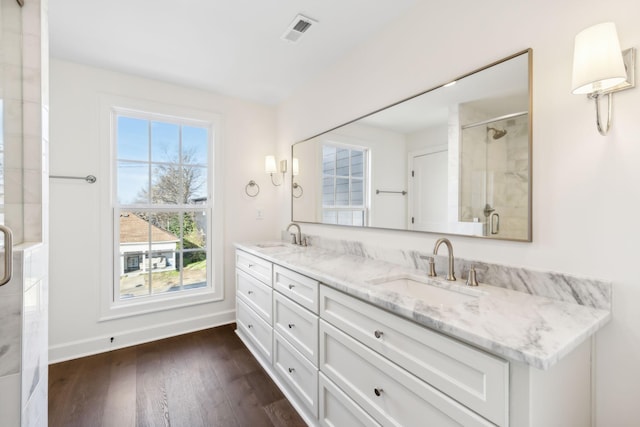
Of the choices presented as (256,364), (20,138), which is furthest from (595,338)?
(20,138)

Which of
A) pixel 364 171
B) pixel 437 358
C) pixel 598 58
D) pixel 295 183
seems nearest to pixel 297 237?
pixel 295 183

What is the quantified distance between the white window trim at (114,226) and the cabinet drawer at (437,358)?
2109mm

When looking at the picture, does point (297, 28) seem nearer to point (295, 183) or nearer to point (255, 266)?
point (295, 183)

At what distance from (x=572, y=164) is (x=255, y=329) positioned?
230cm

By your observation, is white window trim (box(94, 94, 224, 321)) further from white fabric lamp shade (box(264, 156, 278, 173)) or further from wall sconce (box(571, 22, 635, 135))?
wall sconce (box(571, 22, 635, 135))

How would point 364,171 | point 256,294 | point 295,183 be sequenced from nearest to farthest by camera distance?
point 364,171
point 256,294
point 295,183

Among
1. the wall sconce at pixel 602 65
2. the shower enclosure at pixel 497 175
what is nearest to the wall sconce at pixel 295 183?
the shower enclosure at pixel 497 175

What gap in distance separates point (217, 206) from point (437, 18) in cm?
250

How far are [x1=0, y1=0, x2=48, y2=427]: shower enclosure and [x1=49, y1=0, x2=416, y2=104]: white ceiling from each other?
682 millimetres

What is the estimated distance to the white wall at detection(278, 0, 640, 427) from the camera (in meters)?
0.99

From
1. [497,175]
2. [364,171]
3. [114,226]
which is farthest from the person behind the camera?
[114,226]

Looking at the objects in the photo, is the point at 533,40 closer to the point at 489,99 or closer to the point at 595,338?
the point at 489,99

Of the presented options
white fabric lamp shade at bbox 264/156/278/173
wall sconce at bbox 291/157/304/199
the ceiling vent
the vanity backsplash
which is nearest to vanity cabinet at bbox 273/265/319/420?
the vanity backsplash

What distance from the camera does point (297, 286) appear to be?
1747 millimetres
